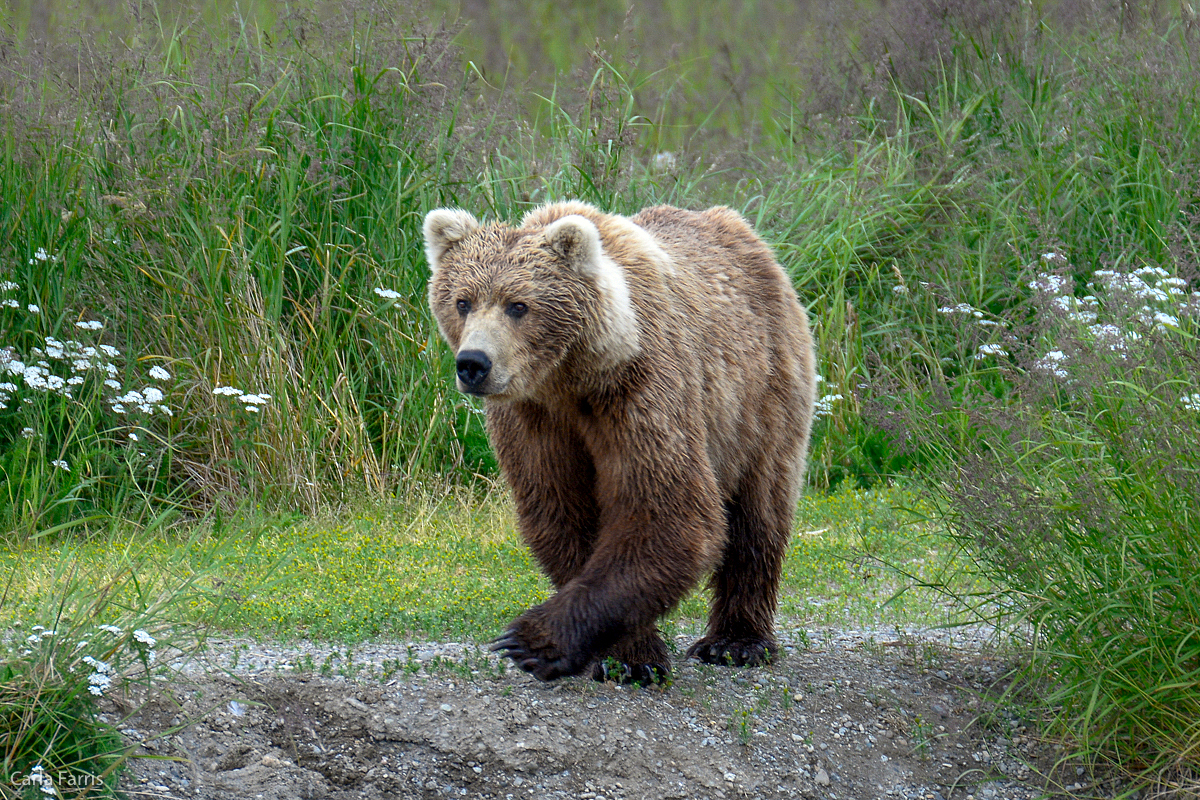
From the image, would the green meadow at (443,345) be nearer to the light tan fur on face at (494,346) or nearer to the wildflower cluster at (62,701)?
the wildflower cluster at (62,701)

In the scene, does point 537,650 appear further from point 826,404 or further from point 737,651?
point 826,404

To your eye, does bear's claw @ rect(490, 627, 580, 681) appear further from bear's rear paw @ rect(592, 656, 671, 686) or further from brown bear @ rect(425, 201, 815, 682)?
bear's rear paw @ rect(592, 656, 671, 686)

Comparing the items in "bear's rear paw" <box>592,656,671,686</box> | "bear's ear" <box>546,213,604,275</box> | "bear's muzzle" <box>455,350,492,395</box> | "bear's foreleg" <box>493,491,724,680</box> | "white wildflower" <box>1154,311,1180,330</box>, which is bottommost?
"bear's rear paw" <box>592,656,671,686</box>

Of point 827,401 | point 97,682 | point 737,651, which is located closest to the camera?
point 97,682

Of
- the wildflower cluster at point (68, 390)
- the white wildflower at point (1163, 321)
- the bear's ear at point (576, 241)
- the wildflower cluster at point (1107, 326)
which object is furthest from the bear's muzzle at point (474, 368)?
the wildflower cluster at point (68, 390)

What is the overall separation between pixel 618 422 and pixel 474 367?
542 mm

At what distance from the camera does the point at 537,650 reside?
388 centimetres

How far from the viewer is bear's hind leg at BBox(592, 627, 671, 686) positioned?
418 centimetres

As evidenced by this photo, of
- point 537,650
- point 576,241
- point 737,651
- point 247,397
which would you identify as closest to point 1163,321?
point 737,651

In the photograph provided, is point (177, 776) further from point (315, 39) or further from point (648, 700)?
point (315, 39)

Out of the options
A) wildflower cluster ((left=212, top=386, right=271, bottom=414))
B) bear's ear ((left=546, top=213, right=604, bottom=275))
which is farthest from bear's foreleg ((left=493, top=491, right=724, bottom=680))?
wildflower cluster ((left=212, top=386, right=271, bottom=414))

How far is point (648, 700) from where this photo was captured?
4.12 meters

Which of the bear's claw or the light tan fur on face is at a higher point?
the light tan fur on face

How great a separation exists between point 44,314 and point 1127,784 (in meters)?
5.64
